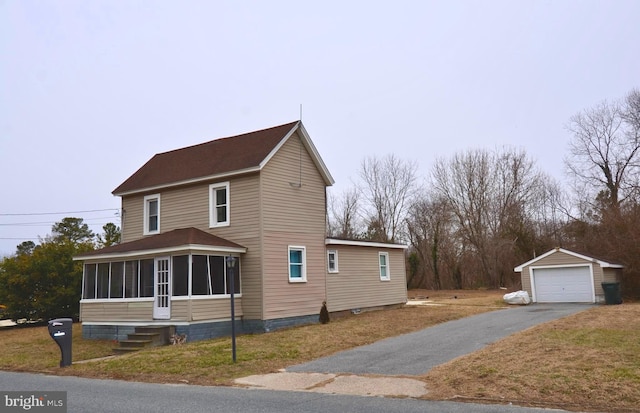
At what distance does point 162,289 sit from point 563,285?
66.6 ft

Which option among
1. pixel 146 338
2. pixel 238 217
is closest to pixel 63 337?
pixel 146 338

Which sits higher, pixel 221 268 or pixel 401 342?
pixel 221 268

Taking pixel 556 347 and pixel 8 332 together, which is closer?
pixel 556 347

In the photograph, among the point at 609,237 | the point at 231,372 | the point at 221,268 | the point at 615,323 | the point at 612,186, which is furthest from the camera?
the point at 612,186

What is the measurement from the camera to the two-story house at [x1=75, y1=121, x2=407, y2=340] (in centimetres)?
1803

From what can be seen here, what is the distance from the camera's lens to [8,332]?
23.6m

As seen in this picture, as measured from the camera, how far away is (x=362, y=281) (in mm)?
24312

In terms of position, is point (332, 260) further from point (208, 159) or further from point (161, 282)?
point (161, 282)

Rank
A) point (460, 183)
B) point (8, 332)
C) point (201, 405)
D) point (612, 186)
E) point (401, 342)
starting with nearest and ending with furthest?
point (201, 405)
point (401, 342)
point (8, 332)
point (612, 186)
point (460, 183)

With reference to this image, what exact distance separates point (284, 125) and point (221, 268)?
643 cm

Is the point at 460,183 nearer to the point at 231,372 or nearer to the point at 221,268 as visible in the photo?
the point at 221,268

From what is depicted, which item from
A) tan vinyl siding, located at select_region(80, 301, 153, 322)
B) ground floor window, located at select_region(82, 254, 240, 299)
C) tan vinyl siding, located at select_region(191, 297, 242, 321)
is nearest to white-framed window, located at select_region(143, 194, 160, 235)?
ground floor window, located at select_region(82, 254, 240, 299)

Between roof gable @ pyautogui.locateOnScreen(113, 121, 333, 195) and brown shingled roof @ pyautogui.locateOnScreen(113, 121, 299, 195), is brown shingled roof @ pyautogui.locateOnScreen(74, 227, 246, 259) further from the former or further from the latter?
brown shingled roof @ pyautogui.locateOnScreen(113, 121, 299, 195)

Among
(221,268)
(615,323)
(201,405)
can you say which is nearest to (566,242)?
(615,323)
